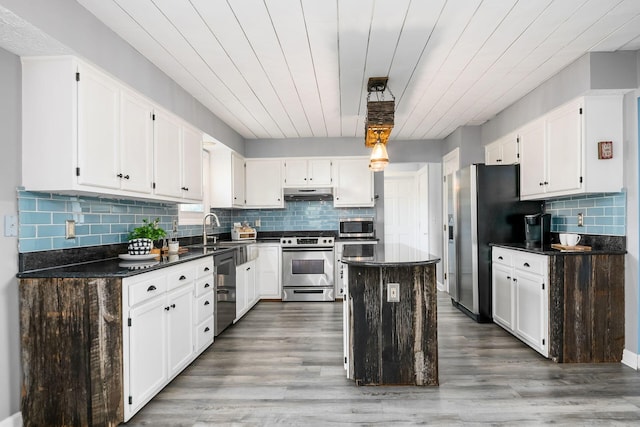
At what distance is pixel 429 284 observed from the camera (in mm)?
2680

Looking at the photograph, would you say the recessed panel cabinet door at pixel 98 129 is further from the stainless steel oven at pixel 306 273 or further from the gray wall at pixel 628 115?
the gray wall at pixel 628 115

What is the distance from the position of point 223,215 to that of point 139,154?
2.87 m

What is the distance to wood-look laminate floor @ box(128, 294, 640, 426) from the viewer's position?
226cm

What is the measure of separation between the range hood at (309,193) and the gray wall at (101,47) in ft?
7.47

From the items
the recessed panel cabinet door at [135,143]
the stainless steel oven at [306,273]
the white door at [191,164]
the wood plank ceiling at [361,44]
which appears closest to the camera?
the wood plank ceiling at [361,44]

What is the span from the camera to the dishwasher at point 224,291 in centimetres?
368

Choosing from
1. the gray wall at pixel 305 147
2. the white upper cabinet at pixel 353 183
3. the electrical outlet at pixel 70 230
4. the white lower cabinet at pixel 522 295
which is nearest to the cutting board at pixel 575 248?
the white lower cabinet at pixel 522 295

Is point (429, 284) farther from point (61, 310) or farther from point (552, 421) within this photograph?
point (61, 310)

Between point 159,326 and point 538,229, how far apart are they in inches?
139

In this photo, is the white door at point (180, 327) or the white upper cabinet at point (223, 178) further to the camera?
the white upper cabinet at point (223, 178)

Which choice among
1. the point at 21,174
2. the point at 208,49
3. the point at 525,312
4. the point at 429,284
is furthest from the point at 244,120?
the point at 525,312

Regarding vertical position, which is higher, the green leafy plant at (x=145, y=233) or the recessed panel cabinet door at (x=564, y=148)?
the recessed panel cabinet door at (x=564, y=148)

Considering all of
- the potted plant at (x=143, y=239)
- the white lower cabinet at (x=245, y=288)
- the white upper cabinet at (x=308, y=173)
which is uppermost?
the white upper cabinet at (x=308, y=173)

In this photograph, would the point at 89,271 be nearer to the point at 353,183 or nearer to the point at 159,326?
the point at 159,326
